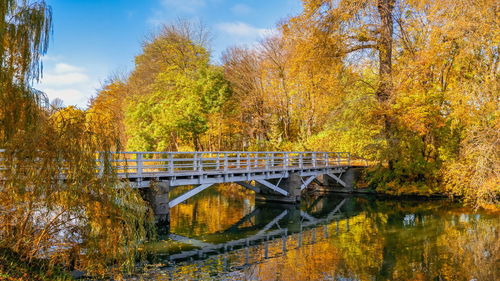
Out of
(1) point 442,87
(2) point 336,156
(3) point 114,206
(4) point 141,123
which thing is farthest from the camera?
(4) point 141,123

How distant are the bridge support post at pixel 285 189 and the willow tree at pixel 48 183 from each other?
1318cm

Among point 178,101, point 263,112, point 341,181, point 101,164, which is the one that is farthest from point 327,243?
point 178,101

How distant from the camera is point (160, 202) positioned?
13852 millimetres

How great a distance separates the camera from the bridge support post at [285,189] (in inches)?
776

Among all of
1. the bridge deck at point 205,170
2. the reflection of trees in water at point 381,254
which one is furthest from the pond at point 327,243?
the bridge deck at point 205,170

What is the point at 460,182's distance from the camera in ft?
53.9

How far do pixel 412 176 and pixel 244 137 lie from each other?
12388 millimetres

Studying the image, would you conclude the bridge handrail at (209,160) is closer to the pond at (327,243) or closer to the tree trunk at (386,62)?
the pond at (327,243)

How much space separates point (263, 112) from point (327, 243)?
1722 centimetres

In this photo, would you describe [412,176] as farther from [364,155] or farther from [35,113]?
[35,113]

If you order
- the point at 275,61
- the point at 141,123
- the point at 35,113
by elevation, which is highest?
the point at 275,61

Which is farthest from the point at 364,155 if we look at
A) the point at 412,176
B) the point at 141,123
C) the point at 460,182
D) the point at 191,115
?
the point at 141,123

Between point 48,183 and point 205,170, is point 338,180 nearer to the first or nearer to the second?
point 205,170

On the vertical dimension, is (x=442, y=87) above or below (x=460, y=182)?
above
